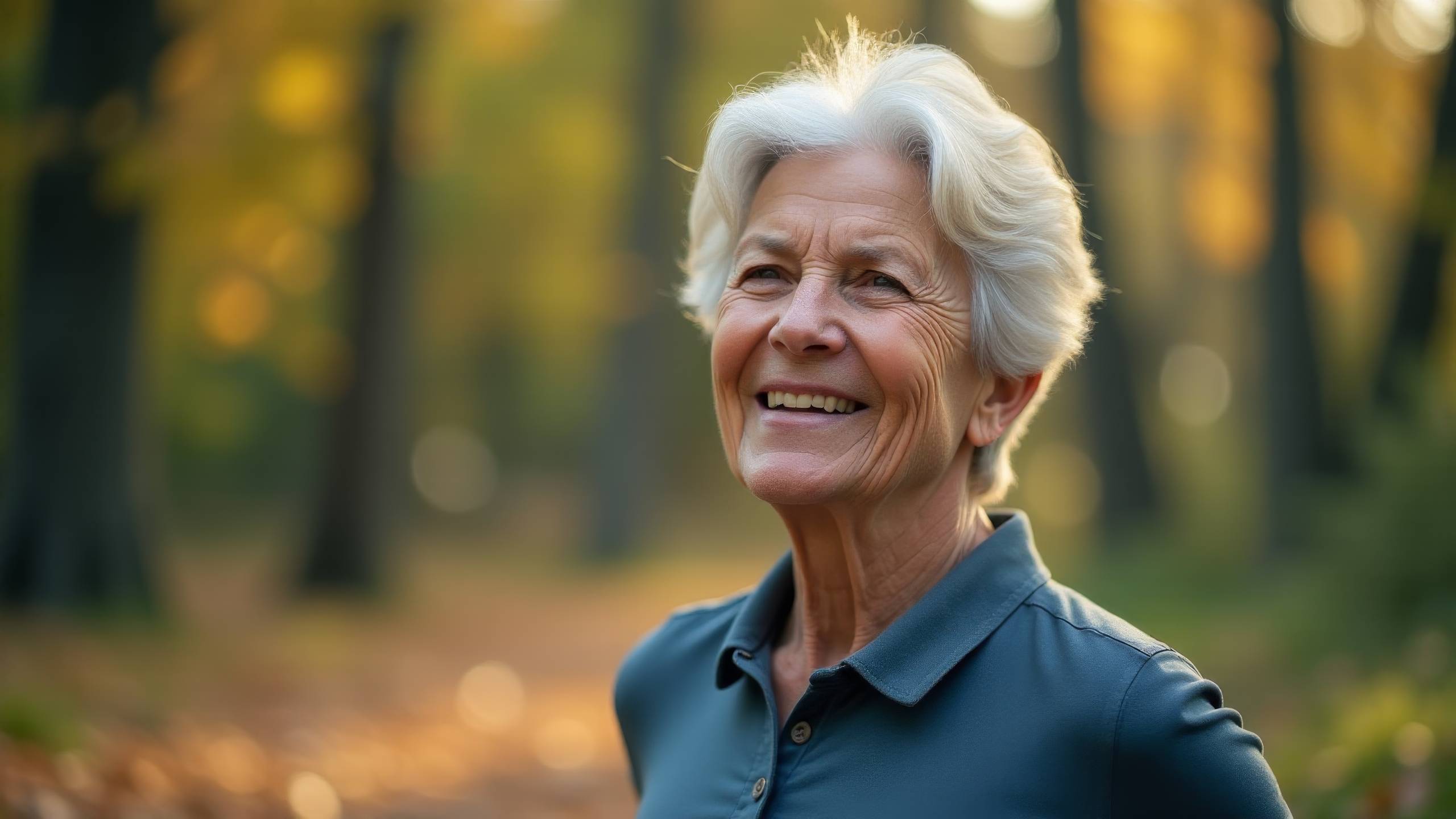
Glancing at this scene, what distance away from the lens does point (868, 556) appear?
258 centimetres

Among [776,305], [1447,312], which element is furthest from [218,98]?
[1447,312]

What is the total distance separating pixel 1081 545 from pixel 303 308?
556 inches

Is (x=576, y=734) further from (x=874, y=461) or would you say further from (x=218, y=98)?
(x=874, y=461)

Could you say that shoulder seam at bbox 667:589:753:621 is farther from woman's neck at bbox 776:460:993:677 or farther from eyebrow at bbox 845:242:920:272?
eyebrow at bbox 845:242:920:272

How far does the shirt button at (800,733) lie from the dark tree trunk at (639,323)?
16649 millimetres

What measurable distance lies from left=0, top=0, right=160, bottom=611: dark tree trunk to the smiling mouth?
751cm

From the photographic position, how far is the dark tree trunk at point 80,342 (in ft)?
28.9

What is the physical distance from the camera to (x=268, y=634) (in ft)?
35.6

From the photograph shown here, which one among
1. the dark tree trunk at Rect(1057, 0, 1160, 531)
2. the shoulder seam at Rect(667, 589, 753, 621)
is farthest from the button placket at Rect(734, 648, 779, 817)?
the dark tree trunk at Rect(1057, 0, 1160, 531)

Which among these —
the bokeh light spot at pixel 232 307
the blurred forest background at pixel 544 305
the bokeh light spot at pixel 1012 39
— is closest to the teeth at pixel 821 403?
the blurred forest background at pixel 544 305

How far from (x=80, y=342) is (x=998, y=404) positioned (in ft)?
27.3

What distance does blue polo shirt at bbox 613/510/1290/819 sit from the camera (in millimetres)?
2117

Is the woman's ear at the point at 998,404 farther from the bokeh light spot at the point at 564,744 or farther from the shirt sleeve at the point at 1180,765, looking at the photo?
the bokeh light spot at the point at 564,744


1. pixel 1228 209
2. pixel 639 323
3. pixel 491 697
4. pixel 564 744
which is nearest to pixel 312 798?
pixel 564 744
